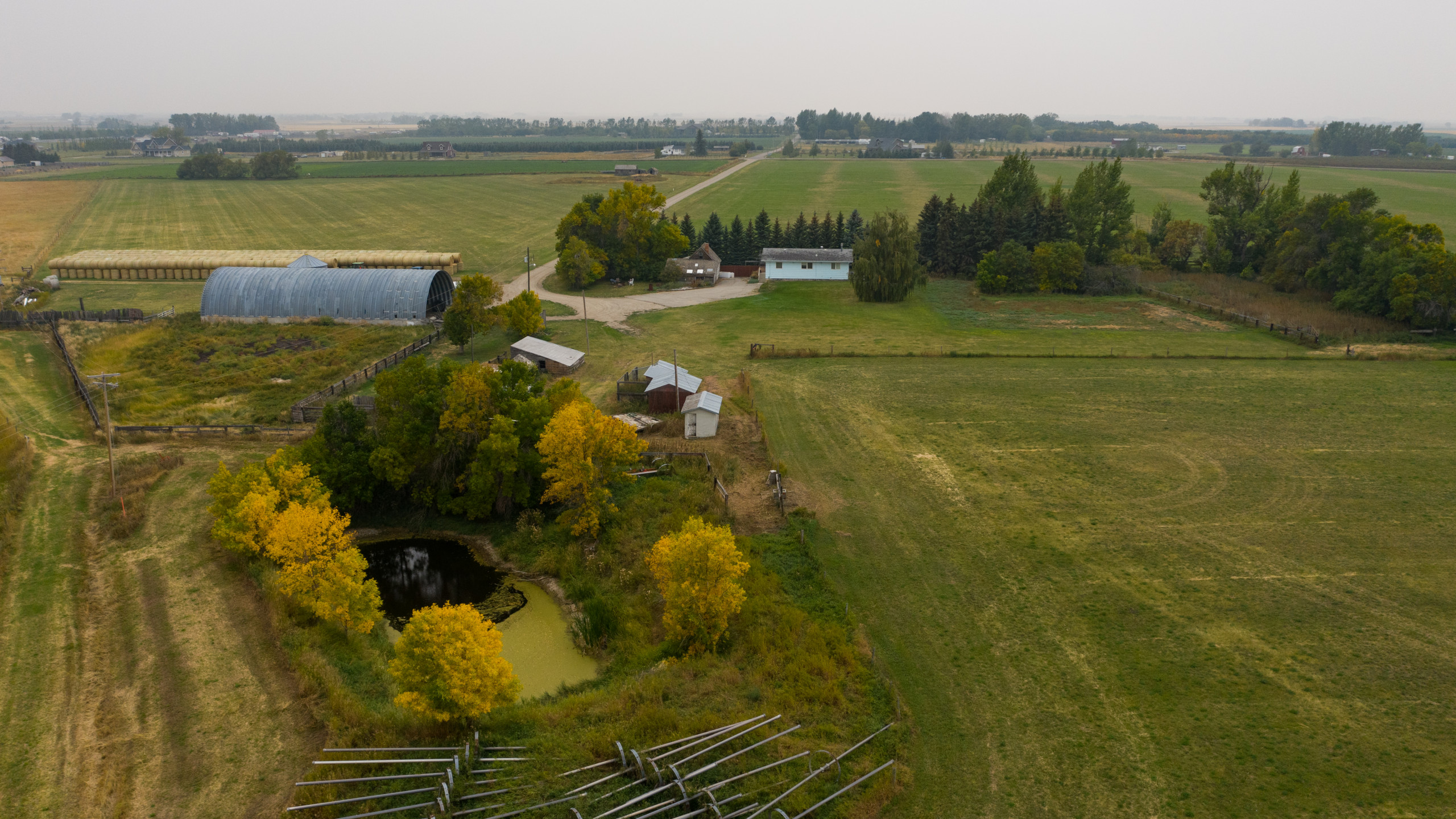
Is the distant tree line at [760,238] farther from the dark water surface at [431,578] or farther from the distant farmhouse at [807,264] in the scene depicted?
the dark water surface at [431,578]

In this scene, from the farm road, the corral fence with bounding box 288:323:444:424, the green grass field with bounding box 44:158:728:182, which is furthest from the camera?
the green grass field with bounding box 44:158:728:182

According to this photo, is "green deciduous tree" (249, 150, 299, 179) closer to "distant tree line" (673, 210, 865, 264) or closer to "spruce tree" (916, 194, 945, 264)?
"distant tree line" (673, 210, 865, 264)

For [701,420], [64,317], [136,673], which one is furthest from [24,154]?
[136,673]

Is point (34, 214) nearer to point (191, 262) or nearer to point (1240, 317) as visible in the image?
point (191, 262)

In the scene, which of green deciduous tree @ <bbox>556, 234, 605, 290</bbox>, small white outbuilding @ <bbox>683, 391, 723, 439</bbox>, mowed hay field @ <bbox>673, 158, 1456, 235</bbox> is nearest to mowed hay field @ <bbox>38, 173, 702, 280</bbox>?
green deciduous tree @ <bbox>556, 234, 605, 290</bbox>

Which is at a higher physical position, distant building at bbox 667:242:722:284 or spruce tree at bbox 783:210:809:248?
spruce tree at bbox 783:210:809:248

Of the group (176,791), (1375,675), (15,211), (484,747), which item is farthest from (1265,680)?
(15,211)

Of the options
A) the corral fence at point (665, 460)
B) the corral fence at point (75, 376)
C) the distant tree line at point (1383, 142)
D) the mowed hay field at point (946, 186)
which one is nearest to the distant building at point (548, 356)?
the corral fence at point (665, 460)
